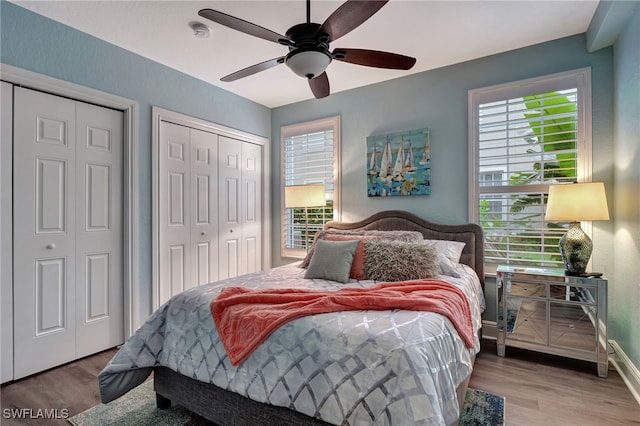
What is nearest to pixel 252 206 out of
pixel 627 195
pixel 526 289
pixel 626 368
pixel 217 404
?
pixel 217 404

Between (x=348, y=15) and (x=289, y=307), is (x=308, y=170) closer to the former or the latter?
(x=348, y=15)

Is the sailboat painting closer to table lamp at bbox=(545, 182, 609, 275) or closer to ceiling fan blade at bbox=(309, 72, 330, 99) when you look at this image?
table lamp at bbox=(545, 182, 609, 275)

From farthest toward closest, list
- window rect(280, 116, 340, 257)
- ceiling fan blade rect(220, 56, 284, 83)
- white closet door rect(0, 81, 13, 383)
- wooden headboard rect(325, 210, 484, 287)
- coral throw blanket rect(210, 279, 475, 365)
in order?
window rect(280, 116, 340, 257)
wooden headboard rect(325, 210, 484, 287)
white closet door rect(0, 81, 13, 383)
ceiling fan blade rect(220, 56, 284, 83)
coral throw blanket rect(210, 279, 475, 365)

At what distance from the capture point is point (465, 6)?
94.2 inches

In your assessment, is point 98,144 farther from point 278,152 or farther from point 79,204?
point 278,152

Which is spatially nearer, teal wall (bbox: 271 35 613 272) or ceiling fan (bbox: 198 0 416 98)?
ceiling fan (bbox: 198 0 416 98)

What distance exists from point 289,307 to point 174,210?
7.39 ft

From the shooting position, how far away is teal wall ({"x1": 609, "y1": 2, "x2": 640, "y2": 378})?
217 centimetres

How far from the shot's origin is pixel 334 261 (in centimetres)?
254

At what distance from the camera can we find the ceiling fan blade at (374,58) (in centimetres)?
204

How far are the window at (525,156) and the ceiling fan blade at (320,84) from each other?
5.29 feet

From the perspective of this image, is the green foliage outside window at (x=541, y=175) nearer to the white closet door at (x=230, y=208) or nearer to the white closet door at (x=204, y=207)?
the white closet door at (x=230, y=208)

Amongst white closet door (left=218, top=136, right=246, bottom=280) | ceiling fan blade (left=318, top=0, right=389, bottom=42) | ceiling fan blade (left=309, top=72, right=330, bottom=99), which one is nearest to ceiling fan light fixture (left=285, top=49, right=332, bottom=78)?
ceiling fan blade (left=318, top=0, right=389, bottom=42)

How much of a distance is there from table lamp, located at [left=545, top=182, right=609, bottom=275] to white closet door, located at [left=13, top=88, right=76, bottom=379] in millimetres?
3841
